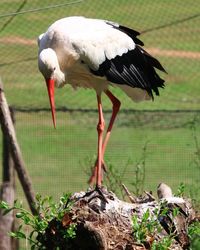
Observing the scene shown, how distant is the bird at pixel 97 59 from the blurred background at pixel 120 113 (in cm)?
71

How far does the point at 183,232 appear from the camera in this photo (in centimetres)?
740

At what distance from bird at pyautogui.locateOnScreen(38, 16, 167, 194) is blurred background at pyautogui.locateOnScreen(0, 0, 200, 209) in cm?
71

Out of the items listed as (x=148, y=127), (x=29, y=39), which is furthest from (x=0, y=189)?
(x=29, y=39)

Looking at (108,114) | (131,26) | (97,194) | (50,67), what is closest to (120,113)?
(108,114)

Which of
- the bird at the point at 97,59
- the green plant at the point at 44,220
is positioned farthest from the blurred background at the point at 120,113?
the green plant at the point at 44,220

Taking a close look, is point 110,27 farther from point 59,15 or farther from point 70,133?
point 59,15

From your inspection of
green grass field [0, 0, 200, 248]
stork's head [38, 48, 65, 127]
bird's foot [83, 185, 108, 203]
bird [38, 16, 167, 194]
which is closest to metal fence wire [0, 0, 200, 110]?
green grass field [0, 0, 200, 248]

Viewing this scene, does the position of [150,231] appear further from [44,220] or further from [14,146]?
[14,146]

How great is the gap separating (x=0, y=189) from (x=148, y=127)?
178 inches

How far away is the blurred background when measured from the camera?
12383mm

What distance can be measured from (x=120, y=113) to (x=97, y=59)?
12.5ft

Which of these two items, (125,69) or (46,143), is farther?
(46,143)

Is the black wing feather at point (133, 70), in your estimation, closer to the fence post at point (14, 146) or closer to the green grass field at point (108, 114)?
the green grass field at point (108, 114)

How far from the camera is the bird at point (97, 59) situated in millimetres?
9133
